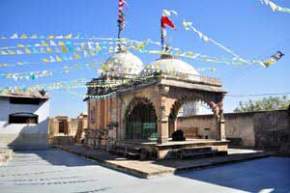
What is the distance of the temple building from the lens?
16562 mm

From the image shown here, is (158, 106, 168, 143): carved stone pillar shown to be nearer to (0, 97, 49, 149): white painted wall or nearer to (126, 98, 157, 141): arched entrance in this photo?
(126, 98, 157, 141): arched entrance

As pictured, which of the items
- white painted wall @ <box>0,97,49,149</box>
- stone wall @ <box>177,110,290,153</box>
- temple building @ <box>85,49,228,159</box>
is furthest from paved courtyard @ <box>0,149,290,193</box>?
white painted wall @ <box>0,97,49,149</box>

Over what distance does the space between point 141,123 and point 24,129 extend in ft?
39.1

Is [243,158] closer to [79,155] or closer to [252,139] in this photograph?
[252,139]

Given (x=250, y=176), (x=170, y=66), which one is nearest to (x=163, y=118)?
(x=250, y=176)

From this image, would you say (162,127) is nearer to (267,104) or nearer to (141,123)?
(141,123)

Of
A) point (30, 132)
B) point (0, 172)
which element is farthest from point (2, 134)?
point (0, 172)

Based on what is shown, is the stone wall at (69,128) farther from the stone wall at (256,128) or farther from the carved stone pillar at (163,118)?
the carved stone pillar at (163,118)

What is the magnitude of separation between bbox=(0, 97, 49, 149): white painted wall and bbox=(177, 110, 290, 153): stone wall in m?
15.4

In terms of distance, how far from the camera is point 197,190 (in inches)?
353

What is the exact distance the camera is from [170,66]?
70.1ft

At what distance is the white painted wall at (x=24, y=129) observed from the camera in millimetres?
25625

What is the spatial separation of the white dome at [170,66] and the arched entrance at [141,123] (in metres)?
2.80

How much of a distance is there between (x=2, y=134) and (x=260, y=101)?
42.0m
